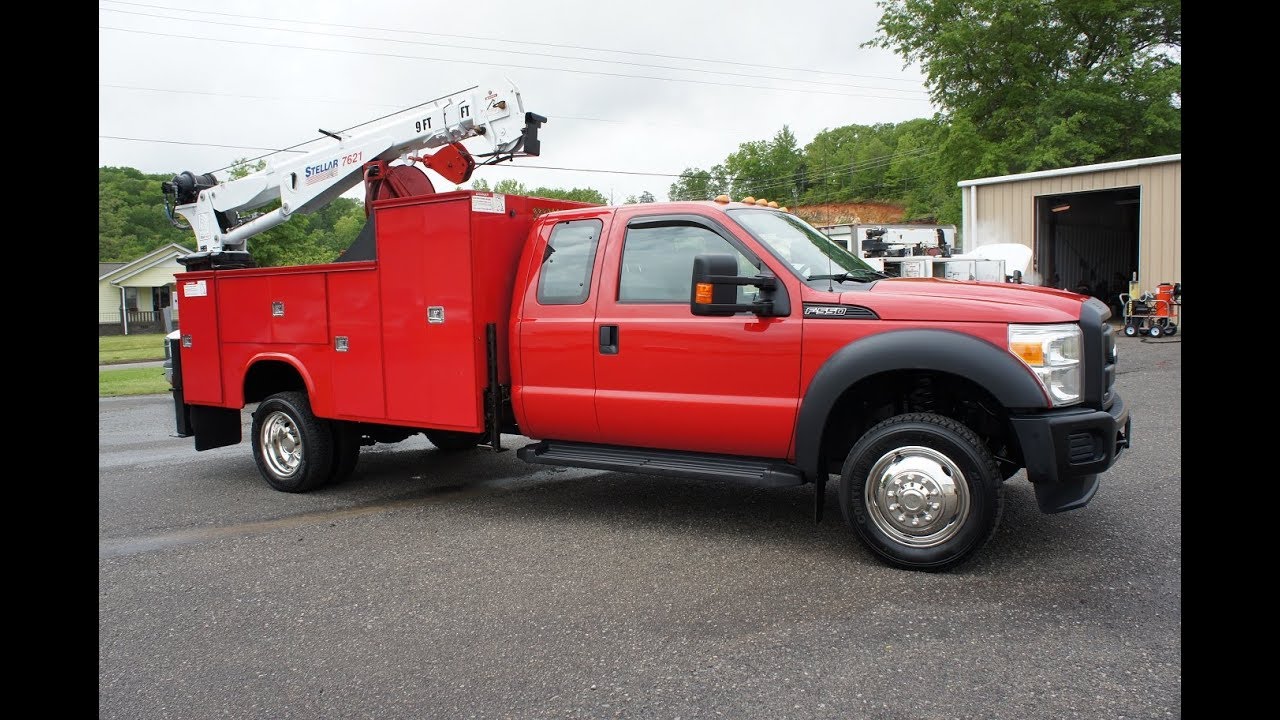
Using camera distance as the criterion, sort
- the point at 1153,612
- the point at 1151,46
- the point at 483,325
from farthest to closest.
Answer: the point at 1151,46 < the point at 483,325 < the point at 1153,612

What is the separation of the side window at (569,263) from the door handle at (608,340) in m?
0.29

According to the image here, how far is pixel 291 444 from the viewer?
7.27 metres

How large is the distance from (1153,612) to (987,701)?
136 centimetres

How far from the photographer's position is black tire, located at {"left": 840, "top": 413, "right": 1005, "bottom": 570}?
4578 mm

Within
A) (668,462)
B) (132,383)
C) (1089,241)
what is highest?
(1089,241)

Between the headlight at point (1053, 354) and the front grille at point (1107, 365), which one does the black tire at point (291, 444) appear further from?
the front grille at point (1107, 365)

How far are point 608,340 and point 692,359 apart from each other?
1.98ft

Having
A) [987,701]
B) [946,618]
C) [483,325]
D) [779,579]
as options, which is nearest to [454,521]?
[483,325]

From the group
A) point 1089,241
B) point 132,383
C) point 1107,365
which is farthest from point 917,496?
point 1089,241

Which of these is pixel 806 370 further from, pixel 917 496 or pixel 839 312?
pixel 917 496

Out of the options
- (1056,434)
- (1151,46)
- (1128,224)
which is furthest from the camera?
(1151,46)

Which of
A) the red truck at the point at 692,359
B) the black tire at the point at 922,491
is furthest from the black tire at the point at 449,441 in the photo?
the black tire at the point at 922,491
